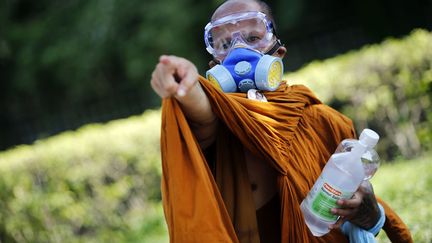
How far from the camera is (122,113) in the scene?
17672 mm

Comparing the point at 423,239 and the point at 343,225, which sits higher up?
the point at 343,225

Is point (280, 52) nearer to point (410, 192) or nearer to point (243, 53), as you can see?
point (243, 53)

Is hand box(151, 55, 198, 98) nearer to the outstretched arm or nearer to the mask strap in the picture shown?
the outstretched arm

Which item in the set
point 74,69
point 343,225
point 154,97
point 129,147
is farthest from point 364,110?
point 74,69

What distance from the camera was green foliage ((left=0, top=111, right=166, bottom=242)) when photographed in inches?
263

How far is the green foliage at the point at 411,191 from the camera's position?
434cm

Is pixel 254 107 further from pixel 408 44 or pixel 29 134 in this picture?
pixel 29 134

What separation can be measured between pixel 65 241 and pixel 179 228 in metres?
5.01

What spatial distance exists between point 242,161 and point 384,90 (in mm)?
4272

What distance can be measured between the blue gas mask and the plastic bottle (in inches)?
15.5

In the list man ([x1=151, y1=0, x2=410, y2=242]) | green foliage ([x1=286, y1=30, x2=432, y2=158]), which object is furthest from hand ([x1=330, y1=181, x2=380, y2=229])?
green foliage ([x1=286, y1=30, x2=432, y2=158])

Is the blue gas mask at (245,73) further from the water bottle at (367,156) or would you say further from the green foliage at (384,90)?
the green foliage at (384,90)

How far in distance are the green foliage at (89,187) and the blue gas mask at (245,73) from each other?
4.47m

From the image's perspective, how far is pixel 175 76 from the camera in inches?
77.5
